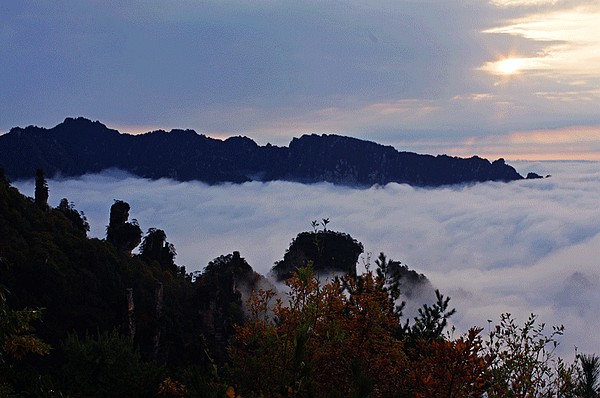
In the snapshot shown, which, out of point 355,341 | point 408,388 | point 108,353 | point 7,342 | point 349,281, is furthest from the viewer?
point 108,353

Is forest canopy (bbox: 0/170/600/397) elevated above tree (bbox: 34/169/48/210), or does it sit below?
below

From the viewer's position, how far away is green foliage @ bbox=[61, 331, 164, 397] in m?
15.4

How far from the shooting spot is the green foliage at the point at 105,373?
1539cm

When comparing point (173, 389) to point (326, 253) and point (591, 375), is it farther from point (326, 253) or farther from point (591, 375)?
point (326, 253)

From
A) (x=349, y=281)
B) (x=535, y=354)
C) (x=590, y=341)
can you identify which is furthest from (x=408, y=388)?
(x=590, y=341)

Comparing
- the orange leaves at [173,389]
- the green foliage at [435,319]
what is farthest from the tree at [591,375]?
the green foliage at [435,319]

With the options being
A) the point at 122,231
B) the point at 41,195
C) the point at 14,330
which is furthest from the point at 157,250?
the point at 14,330

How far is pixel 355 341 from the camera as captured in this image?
1141 centimetres

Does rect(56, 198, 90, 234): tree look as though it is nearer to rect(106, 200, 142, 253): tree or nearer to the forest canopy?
the forest canopy

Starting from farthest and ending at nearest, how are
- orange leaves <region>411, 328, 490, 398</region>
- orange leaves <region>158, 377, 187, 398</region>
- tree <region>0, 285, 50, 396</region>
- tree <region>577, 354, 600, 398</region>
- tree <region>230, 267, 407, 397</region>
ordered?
orange leaves <region>158, 377, 187, 398</region> → tree <region>0, 285, 50, 396</region> → tree <region>577, 354, 600, 398</region> → tree <region>230, 267, 407, 397</region> → orange leaves <region>411, 328, 490, 398</region>

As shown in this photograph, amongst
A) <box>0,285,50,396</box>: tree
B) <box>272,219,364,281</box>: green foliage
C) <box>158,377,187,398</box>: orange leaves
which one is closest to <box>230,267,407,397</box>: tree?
<box>158,377,187,398</box>: orange leaves

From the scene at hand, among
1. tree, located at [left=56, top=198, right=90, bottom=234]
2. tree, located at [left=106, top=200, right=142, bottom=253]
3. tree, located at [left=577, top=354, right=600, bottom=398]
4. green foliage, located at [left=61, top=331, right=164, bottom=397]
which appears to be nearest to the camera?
tree, located at [left=577, top=354, right=600, bottom=398]

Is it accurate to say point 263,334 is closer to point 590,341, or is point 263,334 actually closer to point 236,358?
point 236,358

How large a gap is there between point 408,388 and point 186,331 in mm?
38788
